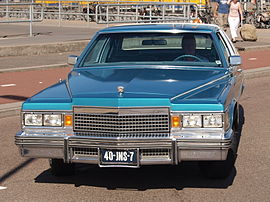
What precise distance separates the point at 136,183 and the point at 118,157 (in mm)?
768

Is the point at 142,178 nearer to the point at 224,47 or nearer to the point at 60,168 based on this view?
the point at 60,168

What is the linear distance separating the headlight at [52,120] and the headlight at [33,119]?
0.18 ft

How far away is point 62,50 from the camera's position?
2159 cm

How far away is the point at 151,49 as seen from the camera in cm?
825

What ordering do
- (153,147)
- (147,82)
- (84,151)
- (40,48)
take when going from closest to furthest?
(153,147) → (84,151) → (147,82) → (40,48)

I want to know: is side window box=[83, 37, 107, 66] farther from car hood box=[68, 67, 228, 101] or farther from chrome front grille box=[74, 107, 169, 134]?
chrome front grille box=[74, 107, 169, 134]

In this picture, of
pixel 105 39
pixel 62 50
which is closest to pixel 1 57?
pixel 62 50

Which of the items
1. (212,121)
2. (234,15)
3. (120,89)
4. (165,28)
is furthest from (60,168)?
(234,15)

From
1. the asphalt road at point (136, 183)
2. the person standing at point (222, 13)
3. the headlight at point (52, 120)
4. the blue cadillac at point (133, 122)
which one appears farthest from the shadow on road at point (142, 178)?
the person standing at point (222, 13)

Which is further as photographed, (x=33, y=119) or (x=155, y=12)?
(x=155, y=12)

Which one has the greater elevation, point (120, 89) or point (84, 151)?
point (120, 89)

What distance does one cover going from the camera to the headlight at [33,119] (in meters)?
6.53

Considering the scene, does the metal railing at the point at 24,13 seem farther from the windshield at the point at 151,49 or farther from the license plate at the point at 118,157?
the license plate at the point at 118,157

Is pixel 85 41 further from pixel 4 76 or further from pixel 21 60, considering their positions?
pixel 4 76
